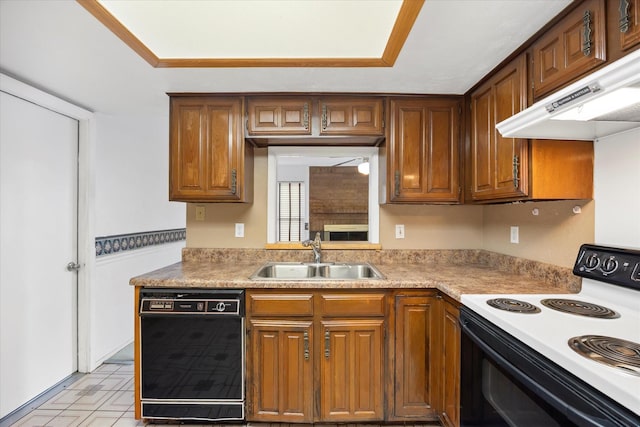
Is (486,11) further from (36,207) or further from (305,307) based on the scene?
(36,207)

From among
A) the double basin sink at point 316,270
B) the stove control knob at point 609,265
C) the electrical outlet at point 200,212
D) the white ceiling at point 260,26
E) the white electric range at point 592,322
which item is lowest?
the double basin sink at point 316,270

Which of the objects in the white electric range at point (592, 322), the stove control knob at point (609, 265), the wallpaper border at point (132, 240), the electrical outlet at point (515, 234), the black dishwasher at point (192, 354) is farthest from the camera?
the wallpaper border at point (132, 240)

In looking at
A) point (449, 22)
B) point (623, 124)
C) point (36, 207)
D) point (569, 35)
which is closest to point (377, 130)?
point (449, 22)

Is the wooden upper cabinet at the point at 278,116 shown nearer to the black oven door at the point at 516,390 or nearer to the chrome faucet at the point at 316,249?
the chrome faucet at the point at 316,249

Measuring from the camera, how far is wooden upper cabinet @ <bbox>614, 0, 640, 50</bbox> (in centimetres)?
103

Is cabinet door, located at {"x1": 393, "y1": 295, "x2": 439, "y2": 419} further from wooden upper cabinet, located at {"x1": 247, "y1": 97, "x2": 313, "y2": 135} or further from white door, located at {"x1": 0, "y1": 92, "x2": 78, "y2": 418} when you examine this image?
white door, located at {"x1": 0, "y1": 92, "x2": 78, "y2": 418}

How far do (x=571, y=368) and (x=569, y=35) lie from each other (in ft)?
4.27

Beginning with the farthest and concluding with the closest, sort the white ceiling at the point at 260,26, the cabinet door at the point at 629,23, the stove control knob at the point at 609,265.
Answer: the white ceiling at the point at 260,26, the stove control knob at the point at 609,265, the cabinet door at the point at 629,23

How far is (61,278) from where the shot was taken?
7.70 feet

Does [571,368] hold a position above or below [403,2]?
below

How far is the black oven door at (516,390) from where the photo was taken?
0.79 metres

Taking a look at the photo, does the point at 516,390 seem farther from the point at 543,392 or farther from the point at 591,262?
the point at 591,262

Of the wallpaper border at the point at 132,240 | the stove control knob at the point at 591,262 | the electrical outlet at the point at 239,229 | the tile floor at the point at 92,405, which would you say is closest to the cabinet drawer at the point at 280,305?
the tile floor at the point at 92,405

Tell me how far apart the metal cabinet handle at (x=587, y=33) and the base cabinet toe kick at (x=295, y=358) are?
4.31 feet
